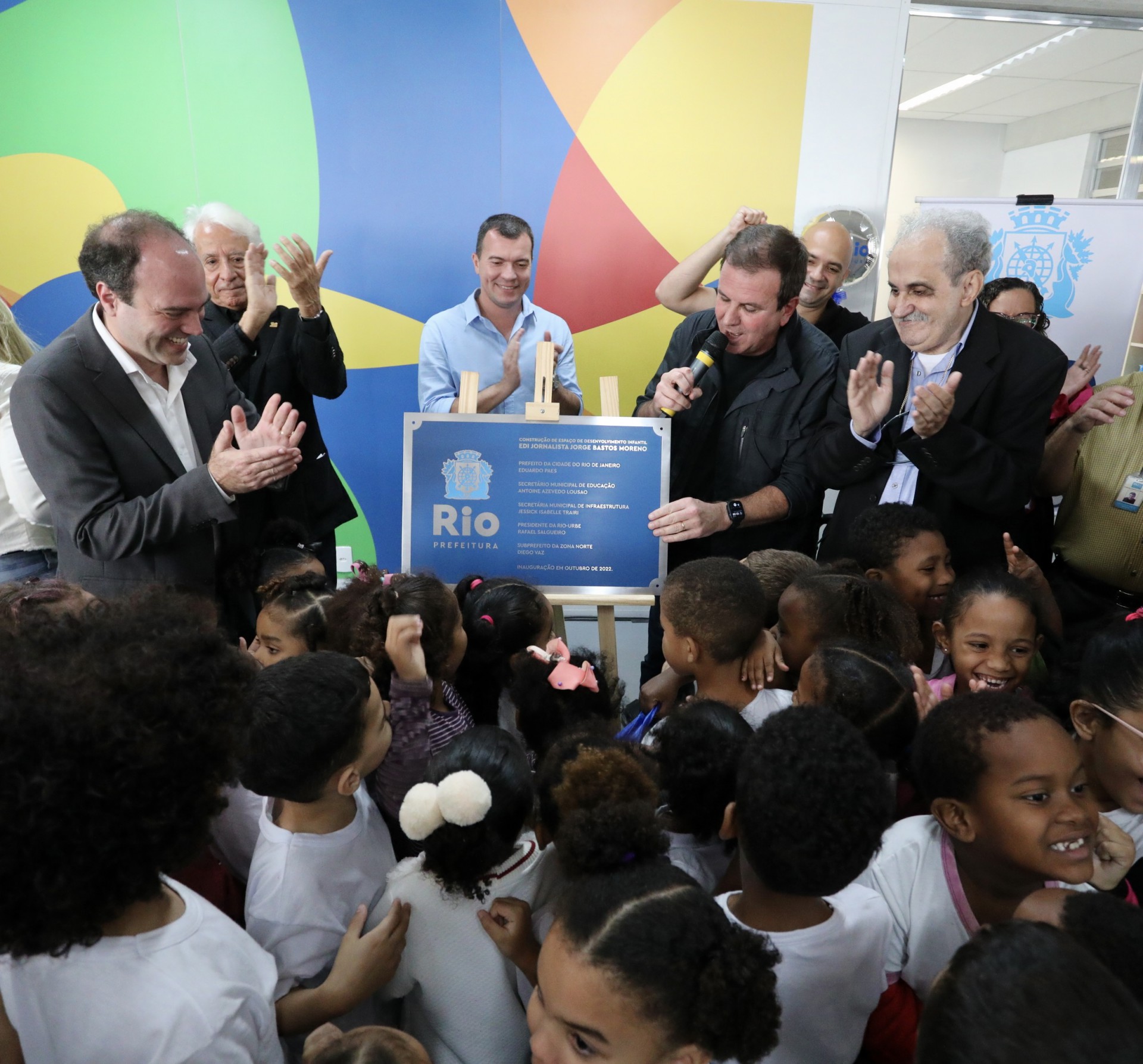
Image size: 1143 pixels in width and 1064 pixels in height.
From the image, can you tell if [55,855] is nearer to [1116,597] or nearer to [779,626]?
[779,626]

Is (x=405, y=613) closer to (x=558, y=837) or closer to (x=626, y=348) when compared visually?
(x=558, y=837)

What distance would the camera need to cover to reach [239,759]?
117 cm

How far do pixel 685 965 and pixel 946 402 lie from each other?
1858 mm

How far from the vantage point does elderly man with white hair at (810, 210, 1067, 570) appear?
2361 mm

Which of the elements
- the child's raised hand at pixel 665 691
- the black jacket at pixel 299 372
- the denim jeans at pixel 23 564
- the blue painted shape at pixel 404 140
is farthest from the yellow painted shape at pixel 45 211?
the child's raised hand at pixel 665 691

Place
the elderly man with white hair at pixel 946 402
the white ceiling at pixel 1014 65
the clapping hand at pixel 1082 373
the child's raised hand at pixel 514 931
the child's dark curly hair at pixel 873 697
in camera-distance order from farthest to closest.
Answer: the white ceiling at pixel 1014 65, the clapping hand at pixel 1082 373, the elderly man with white hair at pixel 946 402, the child's dark curly hair at pixel 873 697, the child's raised hand at pixel 514 931

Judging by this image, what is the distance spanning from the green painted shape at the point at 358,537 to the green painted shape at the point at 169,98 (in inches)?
Result: 63.4

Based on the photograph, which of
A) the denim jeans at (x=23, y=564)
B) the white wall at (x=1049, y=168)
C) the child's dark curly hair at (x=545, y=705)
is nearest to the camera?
the child's dark curly hair at (x=545, y=705)

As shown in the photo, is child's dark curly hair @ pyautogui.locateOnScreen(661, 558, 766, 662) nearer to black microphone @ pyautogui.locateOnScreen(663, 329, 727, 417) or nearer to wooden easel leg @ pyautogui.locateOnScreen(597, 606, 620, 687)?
wooden easel leg @ pyautogui.locateOnScreen(597, 606, 620, 687)

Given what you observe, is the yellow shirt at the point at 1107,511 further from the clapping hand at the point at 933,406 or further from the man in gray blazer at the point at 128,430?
the man in gray blazer at the point at 128,430

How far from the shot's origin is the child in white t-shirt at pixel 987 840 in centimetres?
126

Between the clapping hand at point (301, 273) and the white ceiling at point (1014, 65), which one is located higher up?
the white ceiling at point (1014, 65)

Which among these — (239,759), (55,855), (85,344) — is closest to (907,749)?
(239,759)

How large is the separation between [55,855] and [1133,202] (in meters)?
5.44
